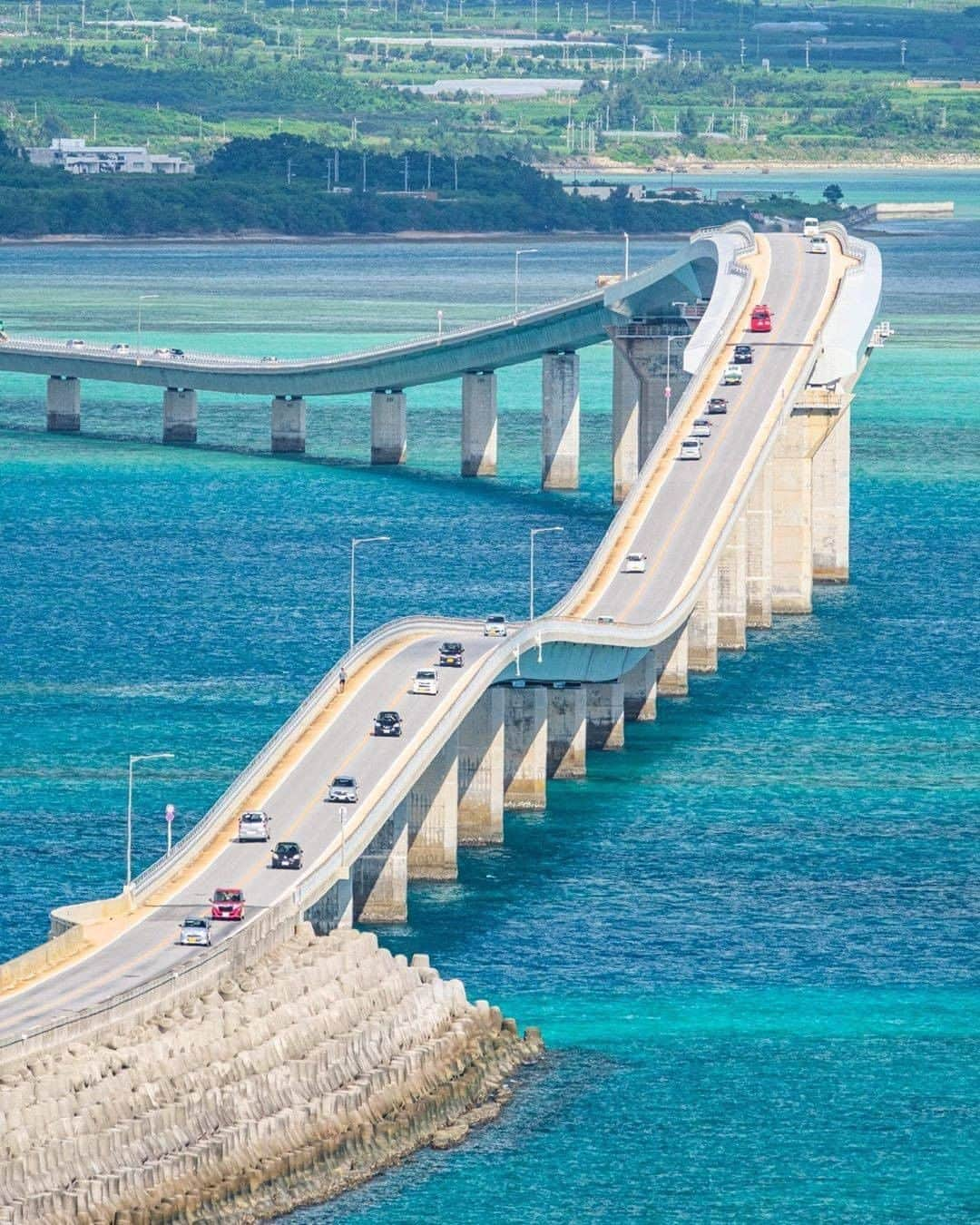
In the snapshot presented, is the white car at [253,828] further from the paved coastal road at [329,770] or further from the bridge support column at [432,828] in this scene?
the bridge support column at [432,828]

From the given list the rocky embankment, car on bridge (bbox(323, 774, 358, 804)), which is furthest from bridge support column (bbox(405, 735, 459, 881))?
the rocky embankment

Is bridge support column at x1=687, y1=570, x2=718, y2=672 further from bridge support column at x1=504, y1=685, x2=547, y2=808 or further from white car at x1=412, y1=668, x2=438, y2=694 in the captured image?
white car at x1=412, y1=668, x2=438, y2=694

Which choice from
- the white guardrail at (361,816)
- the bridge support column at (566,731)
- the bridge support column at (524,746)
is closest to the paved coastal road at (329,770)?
the white guardrail at (361,816)

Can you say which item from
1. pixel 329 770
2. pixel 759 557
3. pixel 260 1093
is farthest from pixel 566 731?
pixel 260 1093

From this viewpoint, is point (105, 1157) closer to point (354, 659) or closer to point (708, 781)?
point (354, 659)

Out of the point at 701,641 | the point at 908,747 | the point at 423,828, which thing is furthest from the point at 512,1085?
the point at 701,641

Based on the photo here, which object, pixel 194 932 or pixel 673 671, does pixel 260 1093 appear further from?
pixel 673 671
